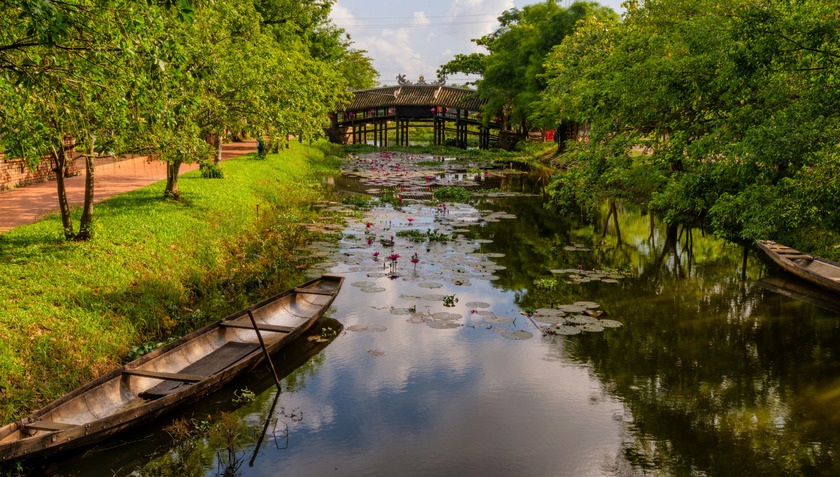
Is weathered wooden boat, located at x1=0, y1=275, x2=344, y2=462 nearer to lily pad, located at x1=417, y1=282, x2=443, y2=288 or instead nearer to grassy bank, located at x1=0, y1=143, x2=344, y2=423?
grassy bank, located at x1=0, y1=143, x2=344, y2=423

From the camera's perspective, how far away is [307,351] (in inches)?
397

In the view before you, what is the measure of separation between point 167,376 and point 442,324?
5.13 meters

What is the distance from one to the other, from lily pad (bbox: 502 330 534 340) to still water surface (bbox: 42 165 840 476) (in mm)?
111

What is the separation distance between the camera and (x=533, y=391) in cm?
884

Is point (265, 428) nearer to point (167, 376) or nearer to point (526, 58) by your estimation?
point (167, 376)

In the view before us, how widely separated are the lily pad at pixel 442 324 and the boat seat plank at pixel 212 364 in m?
3.37

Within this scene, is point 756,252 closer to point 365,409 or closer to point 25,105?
point 365,409

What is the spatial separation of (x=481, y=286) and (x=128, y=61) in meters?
8.81

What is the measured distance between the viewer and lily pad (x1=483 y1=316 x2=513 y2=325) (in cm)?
1130

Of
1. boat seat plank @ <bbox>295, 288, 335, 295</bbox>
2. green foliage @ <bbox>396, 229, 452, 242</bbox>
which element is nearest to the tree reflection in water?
green foliage @ <bbox>396, 229, 452, 242</bbox>

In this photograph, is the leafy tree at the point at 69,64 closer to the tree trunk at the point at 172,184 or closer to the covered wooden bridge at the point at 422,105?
the tree trunk at the point at 172,184

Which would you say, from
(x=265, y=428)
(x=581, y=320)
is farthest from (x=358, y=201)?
(x=265, y=428)

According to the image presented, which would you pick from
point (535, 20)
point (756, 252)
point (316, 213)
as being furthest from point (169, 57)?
point (535, 20)

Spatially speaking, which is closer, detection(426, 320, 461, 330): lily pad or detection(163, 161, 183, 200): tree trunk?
detection(426, 320, 461, 330): lily pad
